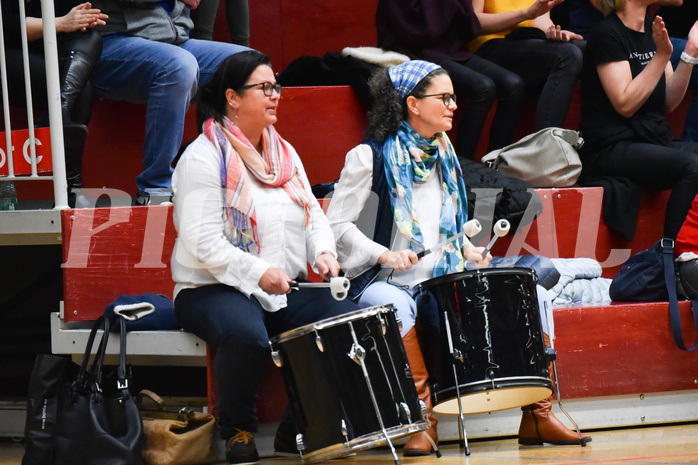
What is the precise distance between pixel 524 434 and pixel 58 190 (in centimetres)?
178

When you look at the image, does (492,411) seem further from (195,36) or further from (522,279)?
(195,36)

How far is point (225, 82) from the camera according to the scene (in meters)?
3.38

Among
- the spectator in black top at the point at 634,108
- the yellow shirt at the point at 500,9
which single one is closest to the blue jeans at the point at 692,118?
the spectator in black top at the point at 634,108

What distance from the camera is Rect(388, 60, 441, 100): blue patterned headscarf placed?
369 cm

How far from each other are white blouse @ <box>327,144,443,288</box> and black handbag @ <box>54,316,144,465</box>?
84 cm

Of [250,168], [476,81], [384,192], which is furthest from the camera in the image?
[476,81]

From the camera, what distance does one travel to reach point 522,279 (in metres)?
3.19

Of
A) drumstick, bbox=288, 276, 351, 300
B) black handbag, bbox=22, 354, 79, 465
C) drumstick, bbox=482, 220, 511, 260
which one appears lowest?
black handbag, bbox=22, 354, 79, 465

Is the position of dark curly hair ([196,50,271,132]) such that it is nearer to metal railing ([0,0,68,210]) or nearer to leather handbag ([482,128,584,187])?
metal railing ([0,0,68,210])

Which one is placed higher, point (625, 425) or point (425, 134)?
point (425, 134)

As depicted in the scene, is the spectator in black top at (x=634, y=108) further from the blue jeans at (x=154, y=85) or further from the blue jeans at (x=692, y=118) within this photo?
the blue jeans at (x=154, y=85)

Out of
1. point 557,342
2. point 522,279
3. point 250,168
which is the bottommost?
point 557,342

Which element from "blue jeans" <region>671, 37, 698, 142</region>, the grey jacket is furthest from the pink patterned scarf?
"blue jeans" <region>671, 37, 698, 142</region>

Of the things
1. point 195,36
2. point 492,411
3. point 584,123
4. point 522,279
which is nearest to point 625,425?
point 492,411
